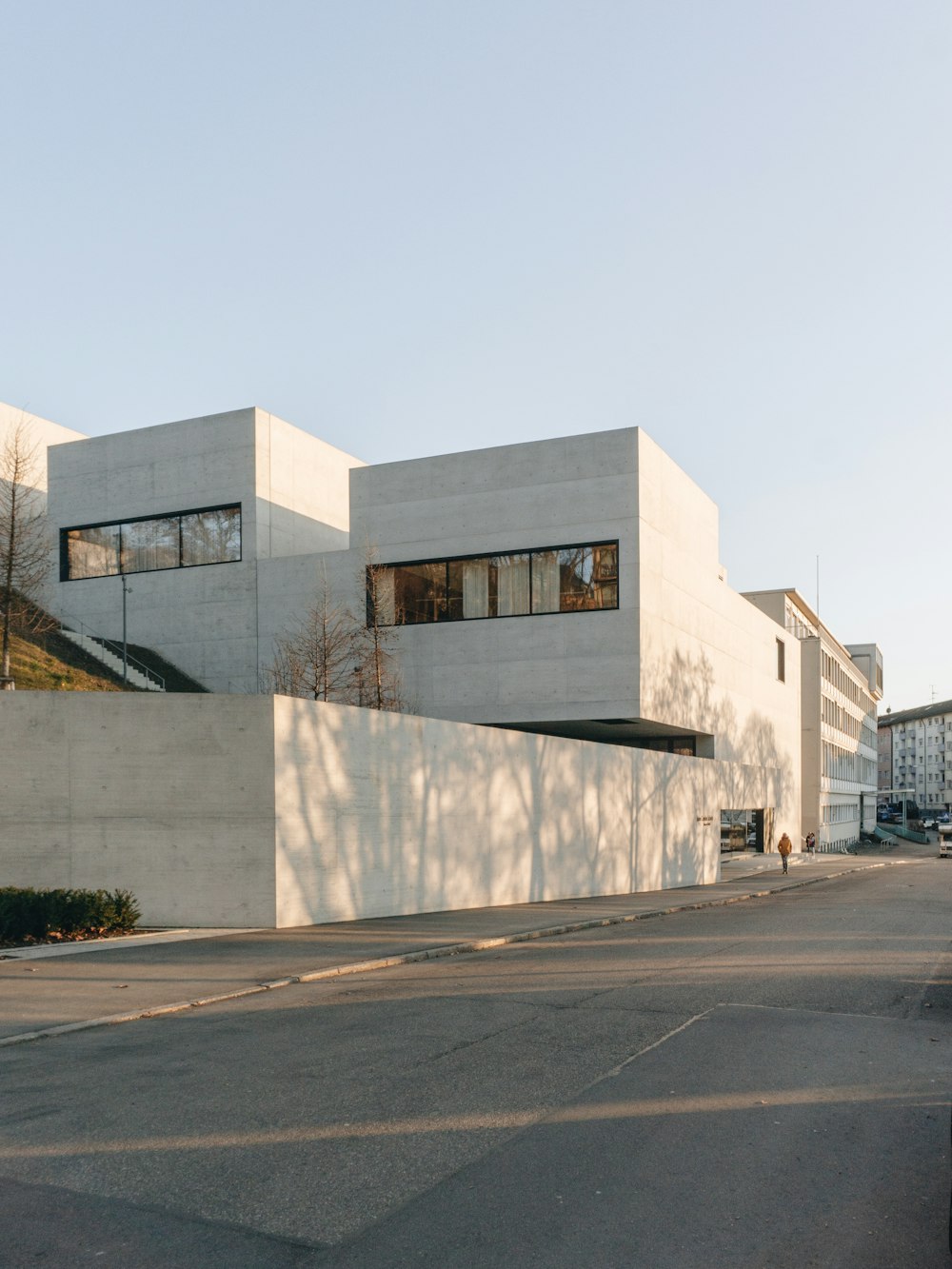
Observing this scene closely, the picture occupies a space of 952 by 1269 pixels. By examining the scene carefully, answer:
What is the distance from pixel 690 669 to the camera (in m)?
41.4

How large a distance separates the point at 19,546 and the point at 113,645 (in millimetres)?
5179

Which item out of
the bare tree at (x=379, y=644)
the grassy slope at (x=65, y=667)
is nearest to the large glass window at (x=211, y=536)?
the grassy slope at (x=65, y=667)

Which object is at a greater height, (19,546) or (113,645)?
(19,546)

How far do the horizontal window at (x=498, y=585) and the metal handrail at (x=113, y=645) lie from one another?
8.30m

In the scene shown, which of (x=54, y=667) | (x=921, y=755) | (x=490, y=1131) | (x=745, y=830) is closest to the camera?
(x=490, y=1131)

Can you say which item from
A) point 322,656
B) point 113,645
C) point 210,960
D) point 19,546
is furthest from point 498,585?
point 210,960

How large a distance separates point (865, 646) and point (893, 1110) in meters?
123

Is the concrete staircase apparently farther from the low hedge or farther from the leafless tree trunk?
the low hedge

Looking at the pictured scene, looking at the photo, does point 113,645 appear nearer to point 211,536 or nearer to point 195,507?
point 211,536

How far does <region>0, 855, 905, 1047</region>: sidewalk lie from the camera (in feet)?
35.7

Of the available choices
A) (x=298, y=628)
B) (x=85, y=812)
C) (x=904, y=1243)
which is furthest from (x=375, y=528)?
(x=904, y=1243)

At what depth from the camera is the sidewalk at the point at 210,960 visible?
35.7ft

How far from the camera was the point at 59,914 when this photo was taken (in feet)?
50.5

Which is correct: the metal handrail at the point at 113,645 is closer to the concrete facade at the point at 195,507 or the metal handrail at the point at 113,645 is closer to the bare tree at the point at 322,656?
the concrete facade at the point at 195,507
